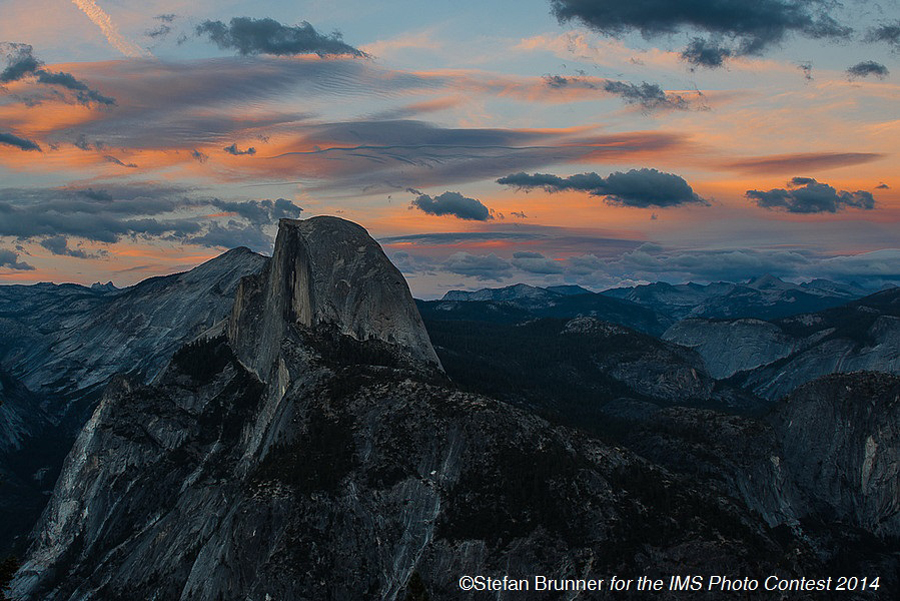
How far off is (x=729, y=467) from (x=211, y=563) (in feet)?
402

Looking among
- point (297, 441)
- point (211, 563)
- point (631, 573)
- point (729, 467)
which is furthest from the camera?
point (729, 467)

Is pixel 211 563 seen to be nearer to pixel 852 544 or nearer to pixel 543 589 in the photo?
pixel 543 589

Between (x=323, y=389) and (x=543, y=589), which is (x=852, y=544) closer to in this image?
(x=543, y=589)

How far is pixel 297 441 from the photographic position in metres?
150

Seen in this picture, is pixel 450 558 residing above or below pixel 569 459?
below

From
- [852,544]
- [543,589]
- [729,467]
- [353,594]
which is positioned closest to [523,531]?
[543,589]

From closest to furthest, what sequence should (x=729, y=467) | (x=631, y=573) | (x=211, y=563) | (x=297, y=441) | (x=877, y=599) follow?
(x=631, y=573)
(x=211, y=563)
(x=297, y=441)
(x=877, y=599)
(x=729, y=467)

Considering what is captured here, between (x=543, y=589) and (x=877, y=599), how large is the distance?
3491 inches

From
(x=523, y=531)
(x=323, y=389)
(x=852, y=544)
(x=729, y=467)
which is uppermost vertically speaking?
(x=323, y=389)

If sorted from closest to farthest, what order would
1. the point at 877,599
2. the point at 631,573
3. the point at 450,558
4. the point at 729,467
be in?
1. the point at 631,573
2. the point at 450,558
3. the point at 877,599
4. the point at 729,467

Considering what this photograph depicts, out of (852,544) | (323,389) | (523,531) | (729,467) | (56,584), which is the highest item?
(323,389)

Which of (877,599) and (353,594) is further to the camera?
(877,599)

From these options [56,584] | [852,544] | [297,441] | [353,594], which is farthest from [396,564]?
[852,544]

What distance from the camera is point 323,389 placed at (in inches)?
6378
